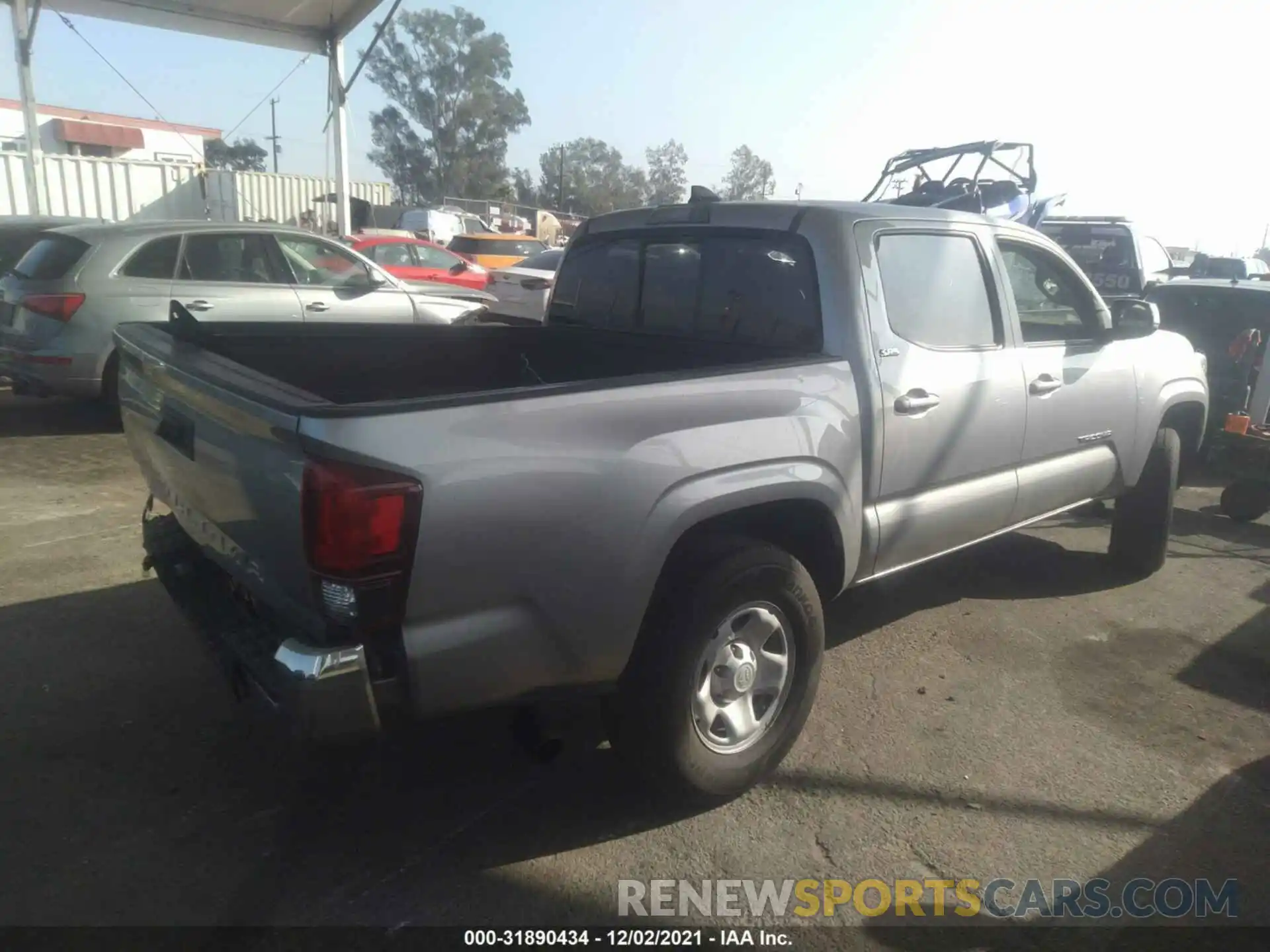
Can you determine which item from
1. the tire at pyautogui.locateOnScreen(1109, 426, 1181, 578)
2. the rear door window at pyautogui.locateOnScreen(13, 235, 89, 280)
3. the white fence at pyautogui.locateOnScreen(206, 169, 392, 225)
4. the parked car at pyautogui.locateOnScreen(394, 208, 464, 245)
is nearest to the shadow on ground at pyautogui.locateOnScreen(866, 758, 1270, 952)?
the tire at pyautogui.locateOnScreen(1109, 426, 1181, 578)

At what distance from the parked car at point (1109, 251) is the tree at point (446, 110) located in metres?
54.7

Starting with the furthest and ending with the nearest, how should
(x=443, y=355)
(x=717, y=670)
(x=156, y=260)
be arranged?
(x=156, y=260) < (x=443, y=355) < (x=717, y=670)

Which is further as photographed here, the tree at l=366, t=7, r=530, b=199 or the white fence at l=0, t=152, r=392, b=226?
the tree at l=366, t=7, r=530, b=199

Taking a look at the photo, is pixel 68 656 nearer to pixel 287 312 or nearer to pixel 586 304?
pixel 586 304

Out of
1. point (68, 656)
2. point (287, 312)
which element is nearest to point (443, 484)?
point (68, 656)

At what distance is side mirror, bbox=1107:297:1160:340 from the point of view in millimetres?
4520

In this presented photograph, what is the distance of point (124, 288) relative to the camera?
7273 mm

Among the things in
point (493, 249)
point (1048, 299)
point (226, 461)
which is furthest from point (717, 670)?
point (493, 249)

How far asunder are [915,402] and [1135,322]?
183cm

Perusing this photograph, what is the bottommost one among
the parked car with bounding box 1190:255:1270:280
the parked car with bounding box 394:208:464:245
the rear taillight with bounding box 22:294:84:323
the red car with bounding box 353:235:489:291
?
the rear taillight with bounding box 22:294:84:323

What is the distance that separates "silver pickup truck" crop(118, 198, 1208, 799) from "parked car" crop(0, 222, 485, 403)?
371 cm

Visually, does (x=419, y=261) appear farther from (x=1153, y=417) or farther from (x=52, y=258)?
(x=1153, y=417)

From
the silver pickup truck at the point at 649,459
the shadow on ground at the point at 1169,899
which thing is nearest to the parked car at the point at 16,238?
the silver pickup truck at the point at 649,459

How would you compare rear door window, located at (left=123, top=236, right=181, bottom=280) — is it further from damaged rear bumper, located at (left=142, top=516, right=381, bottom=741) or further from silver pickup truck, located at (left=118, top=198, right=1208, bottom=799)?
damaged rear bumper, located at (left=142, top=516, right=381, bottom=741)
